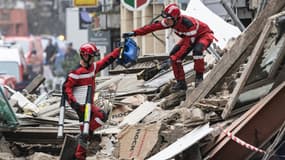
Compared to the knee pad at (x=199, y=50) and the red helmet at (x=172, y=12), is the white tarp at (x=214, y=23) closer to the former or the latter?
the knee pad at (x=199, y=50)

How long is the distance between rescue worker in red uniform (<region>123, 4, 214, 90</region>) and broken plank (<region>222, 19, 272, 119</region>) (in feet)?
6.48

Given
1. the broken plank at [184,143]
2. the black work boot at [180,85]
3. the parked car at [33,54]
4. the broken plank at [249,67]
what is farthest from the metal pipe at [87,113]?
the parked car at [33,54]

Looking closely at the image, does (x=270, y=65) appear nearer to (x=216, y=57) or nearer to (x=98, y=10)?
(x=216, y=57)

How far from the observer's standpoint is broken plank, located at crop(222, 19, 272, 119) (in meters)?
10.4

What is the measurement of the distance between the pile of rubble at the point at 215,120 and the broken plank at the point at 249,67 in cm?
1

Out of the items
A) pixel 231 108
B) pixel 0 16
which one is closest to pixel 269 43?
pixel 231 108

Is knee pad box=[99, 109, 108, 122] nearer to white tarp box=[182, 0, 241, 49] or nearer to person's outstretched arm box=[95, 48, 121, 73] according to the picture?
person's outstretched arm box=[95, 48, 121, 73]

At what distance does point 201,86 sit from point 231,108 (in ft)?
3.44

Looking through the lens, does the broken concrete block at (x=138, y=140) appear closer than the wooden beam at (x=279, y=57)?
No

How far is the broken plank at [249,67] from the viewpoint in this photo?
10422 millimetres

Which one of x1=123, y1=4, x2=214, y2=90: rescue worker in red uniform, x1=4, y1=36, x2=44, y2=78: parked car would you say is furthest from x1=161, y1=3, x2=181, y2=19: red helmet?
x1=4, y1=36, x2=44, y2=78: parked car

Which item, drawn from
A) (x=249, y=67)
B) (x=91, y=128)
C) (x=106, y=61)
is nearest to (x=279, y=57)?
(x=249, y=67)

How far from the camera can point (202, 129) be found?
10250 mm

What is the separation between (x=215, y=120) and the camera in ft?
35.0
